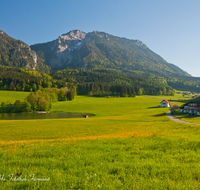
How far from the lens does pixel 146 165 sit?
21.2 feet

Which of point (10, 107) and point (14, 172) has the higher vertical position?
point (14, 172)

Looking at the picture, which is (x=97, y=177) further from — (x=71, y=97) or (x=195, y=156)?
(x=71, y=97)

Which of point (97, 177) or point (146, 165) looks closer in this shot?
point (97, 177)

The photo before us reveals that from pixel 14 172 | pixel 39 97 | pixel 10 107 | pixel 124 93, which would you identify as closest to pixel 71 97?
pixel 39 97

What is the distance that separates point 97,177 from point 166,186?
269 cm

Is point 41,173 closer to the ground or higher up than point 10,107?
higher up

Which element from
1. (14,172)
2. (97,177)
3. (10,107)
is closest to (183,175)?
(97,177)

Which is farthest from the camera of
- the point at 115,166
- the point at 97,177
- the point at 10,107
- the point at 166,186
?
the point at 10,107

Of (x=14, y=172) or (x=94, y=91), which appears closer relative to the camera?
(x=14, y=172)

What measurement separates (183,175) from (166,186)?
1.33 m

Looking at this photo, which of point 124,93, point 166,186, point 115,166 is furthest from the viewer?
point 124,93

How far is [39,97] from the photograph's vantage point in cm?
9681

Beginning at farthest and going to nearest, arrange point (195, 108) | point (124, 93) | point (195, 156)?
point (124, 93), point (195, 108), point (195, 156)

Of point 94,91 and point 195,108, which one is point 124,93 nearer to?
point 94,91
